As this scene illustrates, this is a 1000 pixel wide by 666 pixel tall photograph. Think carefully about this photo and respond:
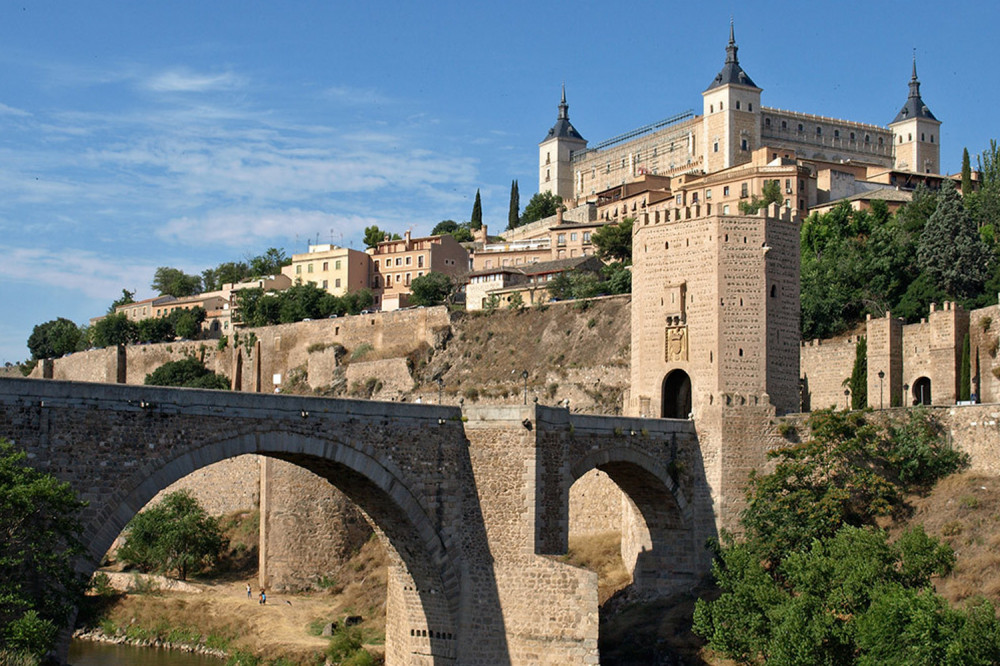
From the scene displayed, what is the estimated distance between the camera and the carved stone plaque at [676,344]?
35750mm

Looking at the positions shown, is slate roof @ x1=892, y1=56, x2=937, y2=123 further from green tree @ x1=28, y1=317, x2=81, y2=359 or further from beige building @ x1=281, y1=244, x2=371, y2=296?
green tree @ x1=28, y1=317, x2=81, y2=359

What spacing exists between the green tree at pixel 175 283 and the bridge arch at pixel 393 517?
85.9 m

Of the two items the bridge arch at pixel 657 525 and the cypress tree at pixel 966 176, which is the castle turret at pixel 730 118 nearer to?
the cypress tree at pixel 966 176

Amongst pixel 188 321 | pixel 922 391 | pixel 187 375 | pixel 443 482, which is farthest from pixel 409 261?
pixel 443 482

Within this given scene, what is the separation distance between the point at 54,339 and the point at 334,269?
75.0 ft

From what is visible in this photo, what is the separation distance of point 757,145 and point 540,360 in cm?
3855

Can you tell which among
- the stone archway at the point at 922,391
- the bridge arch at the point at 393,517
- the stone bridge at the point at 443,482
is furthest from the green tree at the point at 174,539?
the stone archway at the point at 922,391

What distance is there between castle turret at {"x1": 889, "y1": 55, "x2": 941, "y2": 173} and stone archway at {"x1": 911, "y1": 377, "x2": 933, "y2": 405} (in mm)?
53668

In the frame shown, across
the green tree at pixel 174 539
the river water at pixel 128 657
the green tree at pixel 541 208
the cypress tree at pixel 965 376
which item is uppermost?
the green tree at pixel 541 208

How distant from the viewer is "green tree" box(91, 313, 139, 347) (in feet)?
298

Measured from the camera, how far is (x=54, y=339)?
98375 millimetres

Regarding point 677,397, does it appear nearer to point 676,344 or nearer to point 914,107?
point 676,344

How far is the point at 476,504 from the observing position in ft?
92.3

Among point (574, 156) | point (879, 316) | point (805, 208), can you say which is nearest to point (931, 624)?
point (879, 316)
